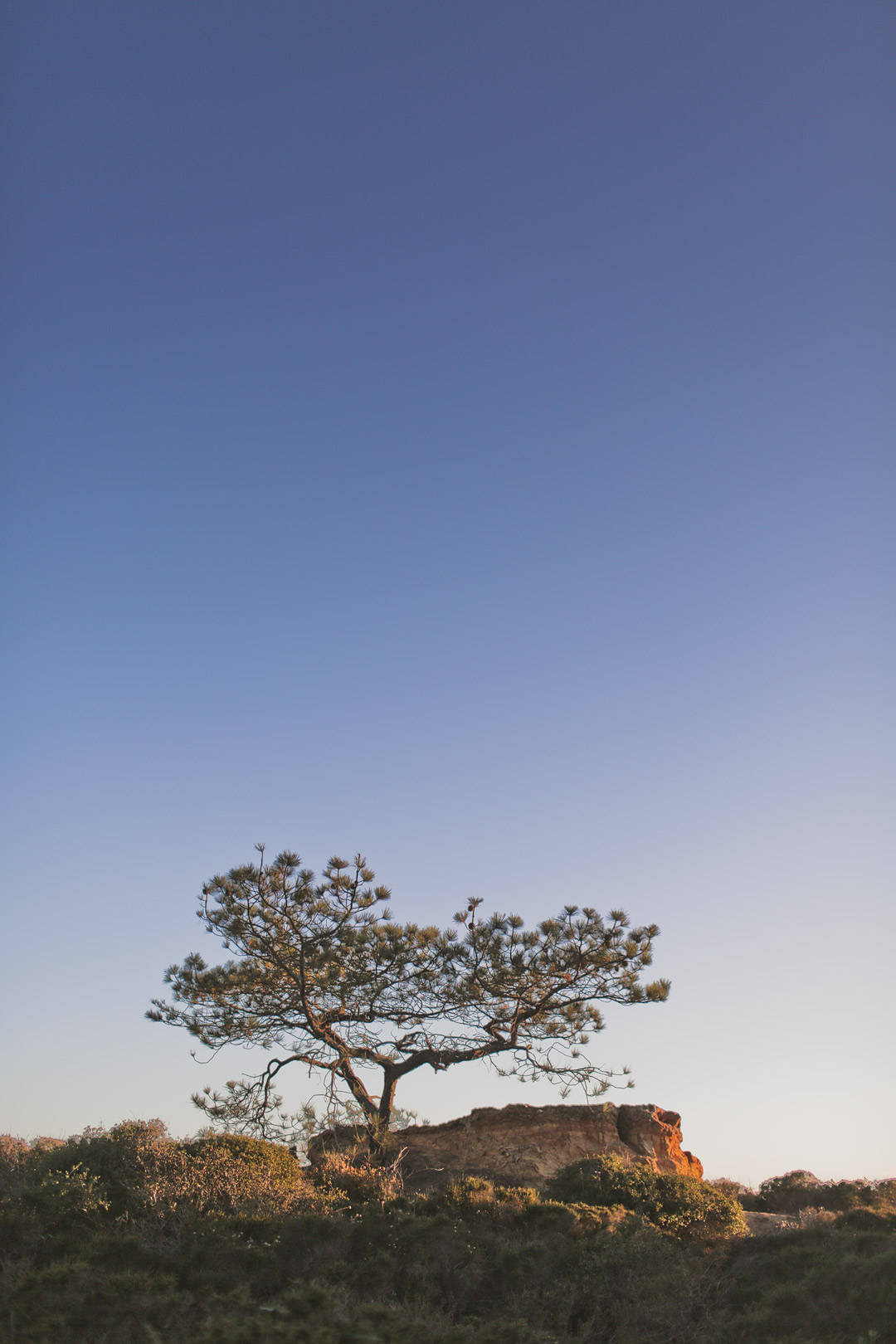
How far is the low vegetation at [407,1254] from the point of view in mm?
11078

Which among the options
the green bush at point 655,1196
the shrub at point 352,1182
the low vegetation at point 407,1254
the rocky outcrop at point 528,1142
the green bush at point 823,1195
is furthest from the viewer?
the green bush at point 823,1195

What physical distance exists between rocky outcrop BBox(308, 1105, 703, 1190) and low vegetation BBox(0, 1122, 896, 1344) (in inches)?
75.3

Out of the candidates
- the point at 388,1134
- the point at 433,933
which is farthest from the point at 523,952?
the point at 388,1134

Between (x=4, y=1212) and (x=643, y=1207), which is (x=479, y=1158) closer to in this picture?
(x=643, y=1207)

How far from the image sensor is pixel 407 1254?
13062 mm

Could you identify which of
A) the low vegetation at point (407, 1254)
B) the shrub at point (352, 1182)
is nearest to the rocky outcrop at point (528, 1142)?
the shrub at point (352, 1182)

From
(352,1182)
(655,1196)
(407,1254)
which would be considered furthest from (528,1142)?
(407,1254)

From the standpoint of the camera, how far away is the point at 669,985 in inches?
657

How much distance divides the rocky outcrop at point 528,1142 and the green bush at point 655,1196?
1.19 meters

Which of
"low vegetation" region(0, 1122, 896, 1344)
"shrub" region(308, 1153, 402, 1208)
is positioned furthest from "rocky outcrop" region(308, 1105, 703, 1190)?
"low vegetation" region(0, 1122, 896, 1344)

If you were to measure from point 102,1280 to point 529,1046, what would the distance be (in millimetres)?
8713

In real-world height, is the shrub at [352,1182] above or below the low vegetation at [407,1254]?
above

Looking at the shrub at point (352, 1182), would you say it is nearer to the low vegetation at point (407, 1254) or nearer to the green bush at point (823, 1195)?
the low vegetation at point (407, 1254)

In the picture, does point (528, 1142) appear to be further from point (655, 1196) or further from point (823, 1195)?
point (823, 1195)
